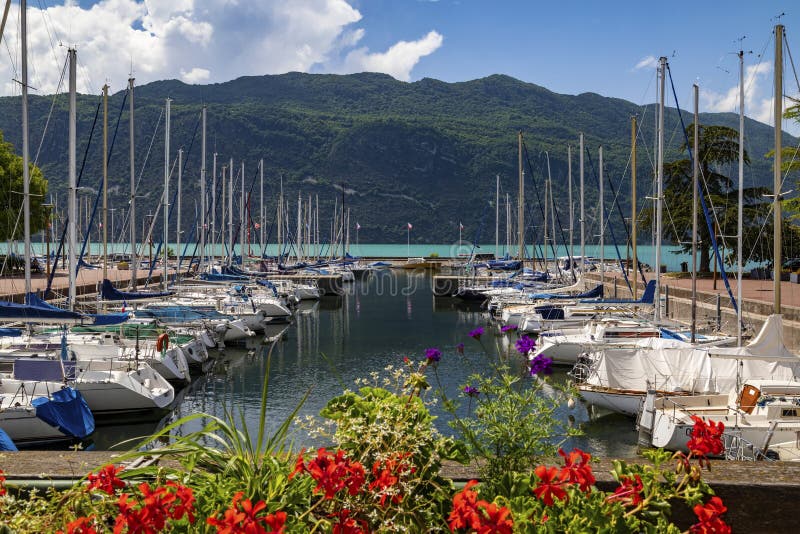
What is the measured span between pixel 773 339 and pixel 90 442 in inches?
596

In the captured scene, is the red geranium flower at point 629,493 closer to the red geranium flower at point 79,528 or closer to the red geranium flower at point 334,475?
the red geranium flower at point 334,475

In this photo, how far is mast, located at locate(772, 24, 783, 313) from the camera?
18.8m

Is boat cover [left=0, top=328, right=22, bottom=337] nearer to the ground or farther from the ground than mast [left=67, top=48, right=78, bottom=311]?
nearer to the ground

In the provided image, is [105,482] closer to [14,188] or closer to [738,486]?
[738,486]

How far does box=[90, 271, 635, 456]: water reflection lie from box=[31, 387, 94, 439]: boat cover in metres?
0.77

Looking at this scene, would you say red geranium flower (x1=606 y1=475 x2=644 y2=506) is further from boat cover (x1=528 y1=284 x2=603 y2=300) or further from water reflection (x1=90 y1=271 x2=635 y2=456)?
boat cover (x1=528 y1=284 x2=603 y2=300)

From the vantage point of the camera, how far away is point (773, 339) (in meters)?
15.8

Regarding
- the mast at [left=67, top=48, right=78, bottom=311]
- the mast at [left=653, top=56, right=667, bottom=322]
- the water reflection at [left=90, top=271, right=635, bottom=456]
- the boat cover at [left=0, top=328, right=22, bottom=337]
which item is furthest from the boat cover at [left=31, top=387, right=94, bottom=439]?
the mast at [left=653, top=56, right=667, bottom=322]

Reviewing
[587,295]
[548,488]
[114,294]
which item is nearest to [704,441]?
[548,488]

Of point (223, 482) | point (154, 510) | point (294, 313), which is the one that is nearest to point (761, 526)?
point (223, 482)

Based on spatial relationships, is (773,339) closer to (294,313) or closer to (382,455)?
Answer: (382,455)

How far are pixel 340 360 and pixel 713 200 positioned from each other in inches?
1179

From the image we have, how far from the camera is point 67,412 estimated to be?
A: 1468 cm

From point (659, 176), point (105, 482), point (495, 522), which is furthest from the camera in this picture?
point (659, 176)
